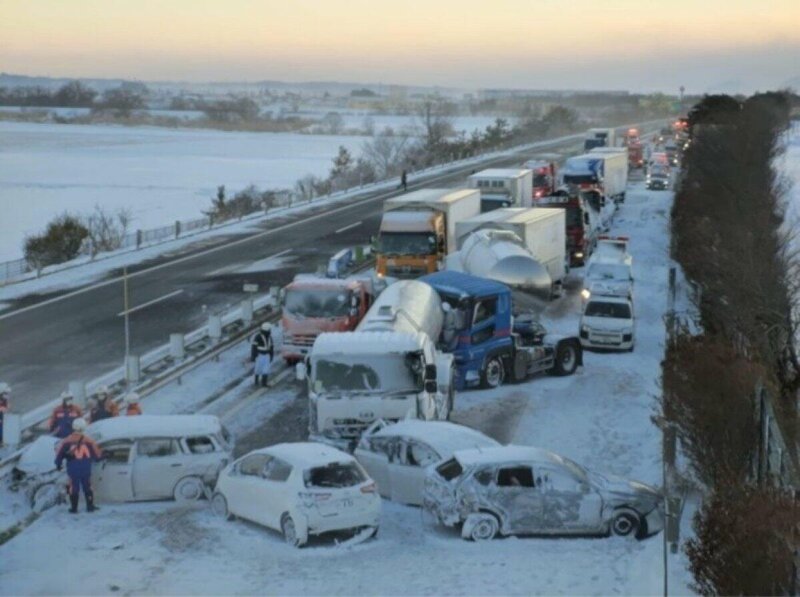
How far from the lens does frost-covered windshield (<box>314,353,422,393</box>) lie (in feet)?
64.2

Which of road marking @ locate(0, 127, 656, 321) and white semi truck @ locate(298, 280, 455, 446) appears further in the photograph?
road marking @ locate(0, 127, 656, 321)

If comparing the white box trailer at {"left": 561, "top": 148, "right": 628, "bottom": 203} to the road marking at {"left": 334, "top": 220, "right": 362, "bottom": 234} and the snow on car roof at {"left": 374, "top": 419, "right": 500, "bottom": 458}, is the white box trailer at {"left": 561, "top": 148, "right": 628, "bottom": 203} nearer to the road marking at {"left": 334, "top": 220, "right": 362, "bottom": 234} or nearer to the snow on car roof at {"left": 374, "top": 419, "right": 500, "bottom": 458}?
the road marking at {"left": 334, "top": 220, "right": 362, "bottom": 234}

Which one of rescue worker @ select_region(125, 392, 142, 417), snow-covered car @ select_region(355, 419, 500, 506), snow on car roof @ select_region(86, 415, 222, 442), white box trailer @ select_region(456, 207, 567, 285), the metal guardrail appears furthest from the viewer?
the metal guardrail

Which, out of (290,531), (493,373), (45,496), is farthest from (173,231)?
(290,531)

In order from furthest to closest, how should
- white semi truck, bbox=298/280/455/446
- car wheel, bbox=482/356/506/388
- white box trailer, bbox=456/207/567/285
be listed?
white box trailer, bbox=456/207/567/285, car wheel, bbox=482/356/506/388, white semi truck, bbox=298/280/455/446

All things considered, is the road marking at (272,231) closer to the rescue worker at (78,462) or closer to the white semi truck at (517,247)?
the white semi truck at (517,247)

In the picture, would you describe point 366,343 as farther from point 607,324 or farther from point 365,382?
point 607,324

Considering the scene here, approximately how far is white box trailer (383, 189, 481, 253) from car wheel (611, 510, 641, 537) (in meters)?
22.8

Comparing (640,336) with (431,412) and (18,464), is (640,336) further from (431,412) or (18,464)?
(18,464)

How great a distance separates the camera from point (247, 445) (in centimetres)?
Result: 2028

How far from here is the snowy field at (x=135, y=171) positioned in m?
73.8

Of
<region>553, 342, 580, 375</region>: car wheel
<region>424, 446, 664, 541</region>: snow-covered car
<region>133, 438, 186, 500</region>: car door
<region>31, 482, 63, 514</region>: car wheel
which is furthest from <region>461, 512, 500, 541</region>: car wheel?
<region>553, 342, 580, 375</region>: car wheel

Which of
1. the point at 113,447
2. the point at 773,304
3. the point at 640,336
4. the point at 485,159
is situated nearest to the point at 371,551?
the point at 113,447

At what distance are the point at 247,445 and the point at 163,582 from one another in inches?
271
